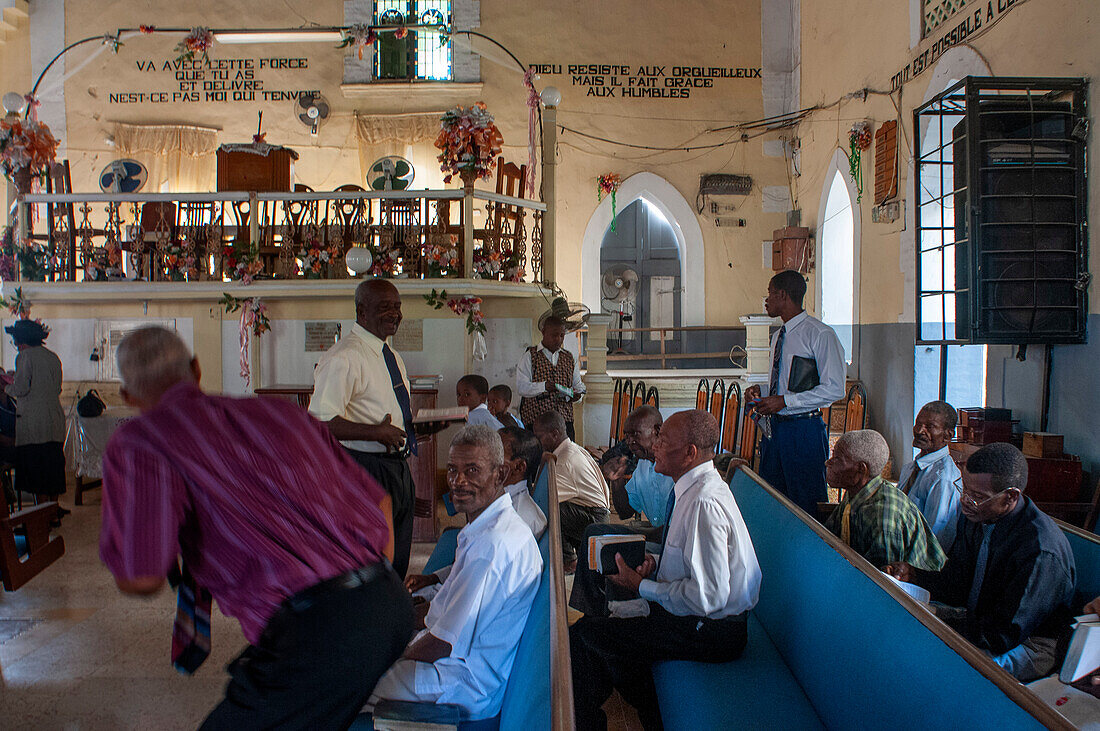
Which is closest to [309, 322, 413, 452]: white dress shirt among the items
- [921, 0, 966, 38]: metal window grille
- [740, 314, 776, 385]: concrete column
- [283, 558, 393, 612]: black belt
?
[283, 558, 393, 612]: black belt

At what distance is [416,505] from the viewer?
4430mm

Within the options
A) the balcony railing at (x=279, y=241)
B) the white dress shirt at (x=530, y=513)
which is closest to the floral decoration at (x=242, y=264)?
the balcony railing at (x=279, y=241)

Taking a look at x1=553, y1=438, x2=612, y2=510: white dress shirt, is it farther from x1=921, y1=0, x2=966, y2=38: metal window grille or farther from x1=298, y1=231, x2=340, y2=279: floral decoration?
x1=921, y1=0, x2=966, y2=38: metal window grille

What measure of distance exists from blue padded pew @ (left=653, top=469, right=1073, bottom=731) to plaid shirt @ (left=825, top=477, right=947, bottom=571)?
0.31m

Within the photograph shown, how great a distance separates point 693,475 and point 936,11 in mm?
6511

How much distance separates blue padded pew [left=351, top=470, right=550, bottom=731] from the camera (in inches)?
68.9

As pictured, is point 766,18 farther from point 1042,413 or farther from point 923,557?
point 923,557

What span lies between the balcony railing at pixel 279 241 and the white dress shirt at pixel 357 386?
4.01 metres

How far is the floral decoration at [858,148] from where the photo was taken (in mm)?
8930

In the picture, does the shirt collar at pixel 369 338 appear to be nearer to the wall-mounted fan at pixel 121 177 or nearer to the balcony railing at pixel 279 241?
the balcony railing at pixel 279 241

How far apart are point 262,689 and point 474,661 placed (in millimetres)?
755

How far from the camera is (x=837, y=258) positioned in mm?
10844

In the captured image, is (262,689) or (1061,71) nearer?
(262,689)

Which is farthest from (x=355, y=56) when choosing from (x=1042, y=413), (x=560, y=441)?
(x=1042, y=413)
